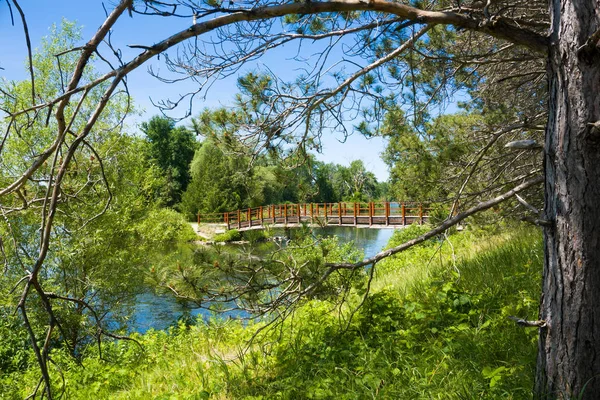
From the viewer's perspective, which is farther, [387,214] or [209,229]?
[209,229]

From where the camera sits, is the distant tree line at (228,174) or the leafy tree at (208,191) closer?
the distant tree line at (228,174)

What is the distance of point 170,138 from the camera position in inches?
1666

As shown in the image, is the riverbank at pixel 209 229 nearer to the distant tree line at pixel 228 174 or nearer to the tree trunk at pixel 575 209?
the distant tree line at pixel 228 174

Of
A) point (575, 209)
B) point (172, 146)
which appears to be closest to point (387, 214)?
point (575, 209)

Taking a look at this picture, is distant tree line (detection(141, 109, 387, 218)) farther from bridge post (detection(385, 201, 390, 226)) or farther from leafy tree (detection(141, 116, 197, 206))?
bridge post (detection(385, 201, 390, 226))

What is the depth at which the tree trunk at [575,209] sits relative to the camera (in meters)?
2.20

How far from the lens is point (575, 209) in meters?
2.22

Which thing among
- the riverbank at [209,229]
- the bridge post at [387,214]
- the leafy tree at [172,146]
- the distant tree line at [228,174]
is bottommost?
the riverbank at [209,229]

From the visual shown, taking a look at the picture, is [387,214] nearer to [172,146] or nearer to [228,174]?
[228,174]

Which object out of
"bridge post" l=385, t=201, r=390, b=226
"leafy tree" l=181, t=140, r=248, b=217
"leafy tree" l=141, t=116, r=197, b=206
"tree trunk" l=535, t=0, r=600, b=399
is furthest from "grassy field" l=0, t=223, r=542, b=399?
"leafy tree" l=141, t=116, r=197, b=206

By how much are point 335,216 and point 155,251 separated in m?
9.77

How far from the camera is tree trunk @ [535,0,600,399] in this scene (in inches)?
86.4

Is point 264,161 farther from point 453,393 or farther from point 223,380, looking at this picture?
point 453,393

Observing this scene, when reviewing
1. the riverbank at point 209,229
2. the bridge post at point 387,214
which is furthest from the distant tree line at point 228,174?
the riverbank at point 209,229
